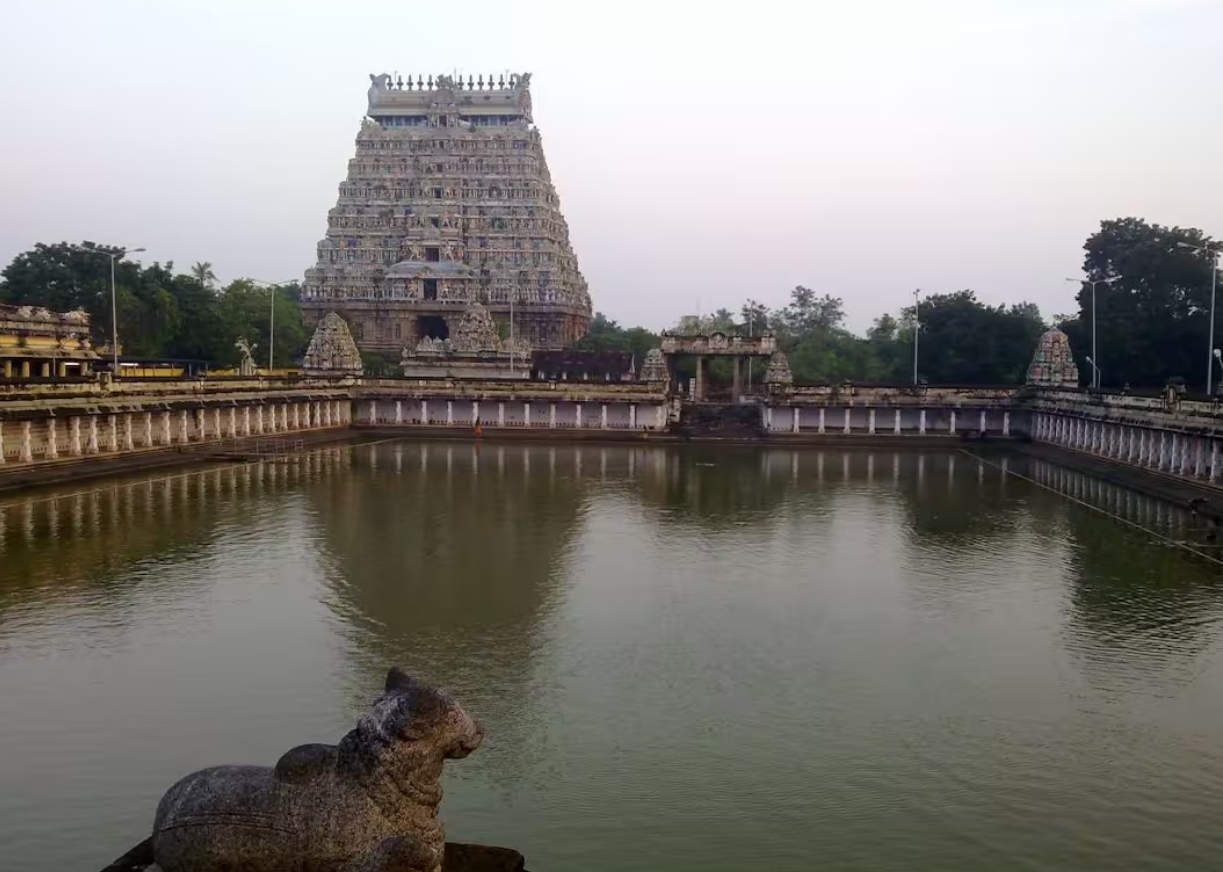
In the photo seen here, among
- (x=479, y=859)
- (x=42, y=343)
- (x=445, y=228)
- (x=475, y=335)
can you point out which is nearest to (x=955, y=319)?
(x=475, y=335)

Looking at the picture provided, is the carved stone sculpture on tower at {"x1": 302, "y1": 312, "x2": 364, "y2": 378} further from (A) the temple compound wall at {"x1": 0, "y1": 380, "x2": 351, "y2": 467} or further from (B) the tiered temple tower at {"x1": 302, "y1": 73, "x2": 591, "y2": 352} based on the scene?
(B) the tiered temple tower at {"x1": 302, "y1": 73, "x2": 591, "y2": 352}

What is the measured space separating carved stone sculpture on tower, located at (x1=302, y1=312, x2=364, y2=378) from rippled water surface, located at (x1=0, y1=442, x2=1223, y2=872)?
36617mm

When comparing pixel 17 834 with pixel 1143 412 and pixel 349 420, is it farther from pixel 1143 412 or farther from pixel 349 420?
pixel 349 420

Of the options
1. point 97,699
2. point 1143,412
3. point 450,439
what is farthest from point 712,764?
point 450,439

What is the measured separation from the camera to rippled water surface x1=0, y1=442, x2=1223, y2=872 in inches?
451

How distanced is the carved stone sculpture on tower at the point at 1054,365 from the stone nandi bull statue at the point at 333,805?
202 ft

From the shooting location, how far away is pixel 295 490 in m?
36.8

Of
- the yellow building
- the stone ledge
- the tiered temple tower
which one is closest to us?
the stone ledge

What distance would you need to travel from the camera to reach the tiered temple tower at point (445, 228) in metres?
98.6

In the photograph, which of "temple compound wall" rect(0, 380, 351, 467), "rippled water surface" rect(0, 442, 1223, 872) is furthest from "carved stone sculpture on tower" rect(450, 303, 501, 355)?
"rippled water surface" rect(0, 442, 1223, 872)

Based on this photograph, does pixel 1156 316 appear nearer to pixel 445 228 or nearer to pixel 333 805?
pixel 445 228

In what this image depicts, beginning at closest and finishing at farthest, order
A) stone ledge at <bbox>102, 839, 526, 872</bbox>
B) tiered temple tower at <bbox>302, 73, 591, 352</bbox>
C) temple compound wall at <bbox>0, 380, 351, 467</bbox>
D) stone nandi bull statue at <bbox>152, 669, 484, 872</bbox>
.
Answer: stone nandi bull statue at <bbox>152, 669, 484, 872</bbox>, stone ledge at <bbox>102, 839, 526, 872</bbox>, temple compound wall at <bbox>0, 380, 351, 467</bbox>, tiered temple tower at <bbox>302, 73, 591, 352</bbox>

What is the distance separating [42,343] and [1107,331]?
2426 inches

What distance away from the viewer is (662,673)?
16578 mm
